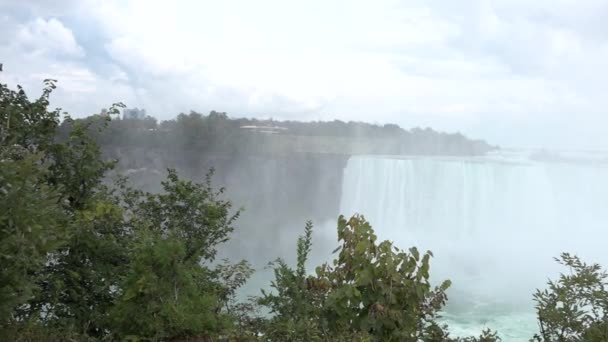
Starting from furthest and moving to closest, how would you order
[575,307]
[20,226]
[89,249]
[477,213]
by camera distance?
[477,213], [89,249], [575,307], [20,226]

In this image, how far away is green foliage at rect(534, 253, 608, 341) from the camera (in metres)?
2.45

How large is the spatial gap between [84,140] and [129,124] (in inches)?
898

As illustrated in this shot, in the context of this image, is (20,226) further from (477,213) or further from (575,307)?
(477,213)

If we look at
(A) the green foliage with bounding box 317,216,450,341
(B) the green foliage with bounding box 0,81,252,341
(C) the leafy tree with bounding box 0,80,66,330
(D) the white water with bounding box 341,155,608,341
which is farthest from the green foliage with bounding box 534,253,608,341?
(D) the white water with bounding box 341,155,608,341

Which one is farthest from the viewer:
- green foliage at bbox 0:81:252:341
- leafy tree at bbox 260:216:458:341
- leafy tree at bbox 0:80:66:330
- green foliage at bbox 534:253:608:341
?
leafy tree at bbox 260:216:458:341

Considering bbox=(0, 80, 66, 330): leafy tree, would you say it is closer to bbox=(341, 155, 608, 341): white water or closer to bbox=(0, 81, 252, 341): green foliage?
bbox=(0, 81, 252, 341): green foliage

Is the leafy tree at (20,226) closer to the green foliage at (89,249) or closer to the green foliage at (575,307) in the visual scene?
the green foliage at (89,249)

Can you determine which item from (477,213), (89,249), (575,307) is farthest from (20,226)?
(477,213)

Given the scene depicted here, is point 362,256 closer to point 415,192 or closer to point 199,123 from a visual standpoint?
point 415,192

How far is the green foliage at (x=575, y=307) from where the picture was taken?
96.4 inches

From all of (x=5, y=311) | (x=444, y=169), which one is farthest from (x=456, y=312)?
(x=5, y=311)

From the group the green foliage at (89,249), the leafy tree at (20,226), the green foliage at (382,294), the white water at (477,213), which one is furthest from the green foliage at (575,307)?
the white water at (477,213)

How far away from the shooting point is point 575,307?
8.25 ft

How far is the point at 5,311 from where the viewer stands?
218 centimetres
